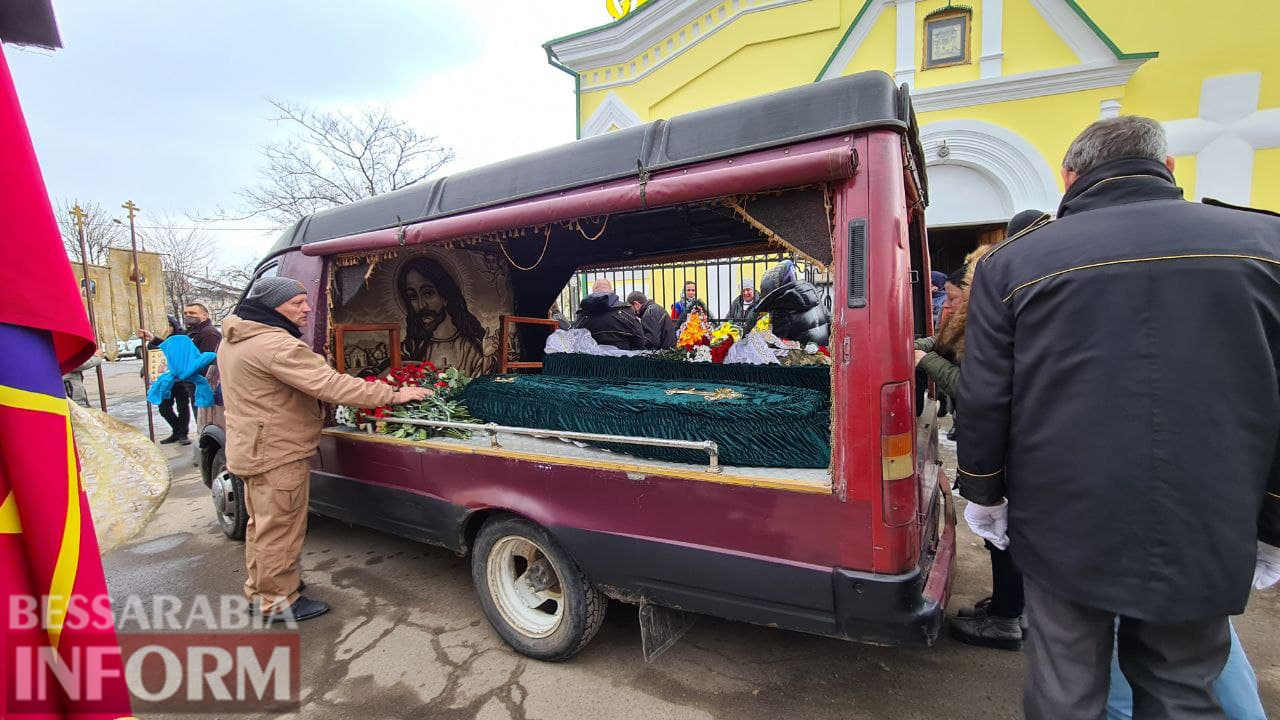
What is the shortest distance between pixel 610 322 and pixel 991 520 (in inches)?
156

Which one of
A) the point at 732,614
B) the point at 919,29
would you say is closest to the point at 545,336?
the point at 732,614

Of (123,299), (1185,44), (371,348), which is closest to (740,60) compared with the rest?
(1185,44)

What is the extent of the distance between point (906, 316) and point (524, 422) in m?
2.38

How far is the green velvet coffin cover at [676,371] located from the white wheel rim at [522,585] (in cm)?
202

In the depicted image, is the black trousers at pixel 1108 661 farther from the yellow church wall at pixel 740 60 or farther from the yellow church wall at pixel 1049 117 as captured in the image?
the yellow church wall at pixel 740 60

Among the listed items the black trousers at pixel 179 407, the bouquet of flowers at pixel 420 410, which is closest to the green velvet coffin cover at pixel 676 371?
the bouquet of flowers at pixel 420 410

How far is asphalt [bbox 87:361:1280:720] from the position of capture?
259 cm

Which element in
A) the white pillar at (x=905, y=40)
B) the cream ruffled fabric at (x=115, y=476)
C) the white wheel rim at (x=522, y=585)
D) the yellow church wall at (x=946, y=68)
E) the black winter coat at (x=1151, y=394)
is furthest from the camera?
the white pillar at (x=905, y=40)

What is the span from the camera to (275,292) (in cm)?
330

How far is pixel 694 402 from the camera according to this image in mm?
2990

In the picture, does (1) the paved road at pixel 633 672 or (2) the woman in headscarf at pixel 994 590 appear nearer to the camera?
(1) the paved road at pixel 633 672

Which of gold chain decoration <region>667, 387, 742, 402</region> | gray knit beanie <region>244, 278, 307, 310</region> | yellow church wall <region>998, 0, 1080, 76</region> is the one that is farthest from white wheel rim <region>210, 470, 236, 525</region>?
yellow church wall <region>998, 0, 1080, 76</region>

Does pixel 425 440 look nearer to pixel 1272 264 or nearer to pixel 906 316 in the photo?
pixel 906 316

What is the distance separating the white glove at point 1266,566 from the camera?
1652mm
